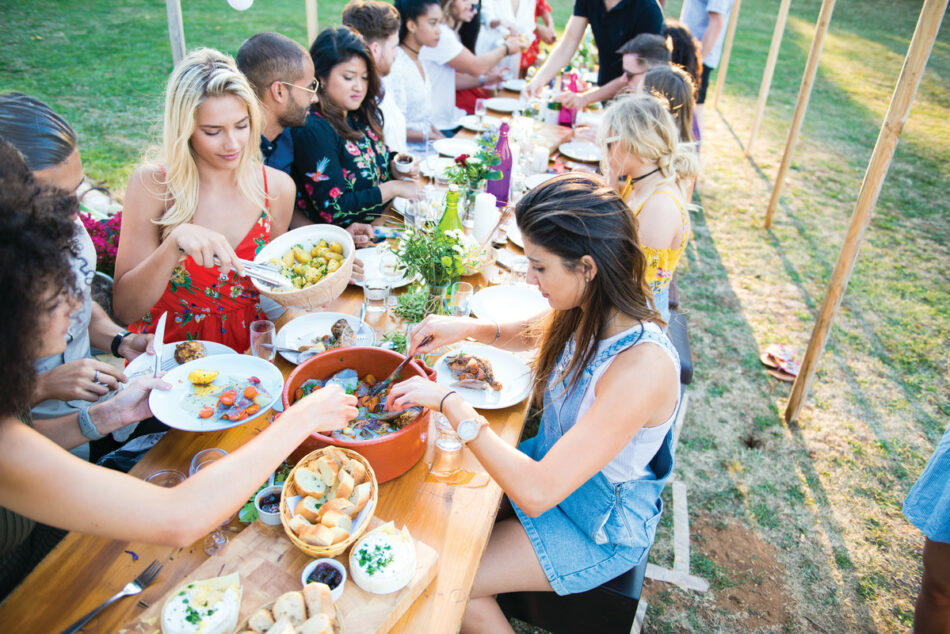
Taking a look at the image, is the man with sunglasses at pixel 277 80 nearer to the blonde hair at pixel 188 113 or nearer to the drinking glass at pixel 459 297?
the blonde hair at pixel 188 113

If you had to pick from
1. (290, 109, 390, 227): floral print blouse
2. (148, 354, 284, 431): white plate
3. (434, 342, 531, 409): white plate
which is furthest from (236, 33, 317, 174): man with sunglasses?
(434, 342, 531, 409): white plate

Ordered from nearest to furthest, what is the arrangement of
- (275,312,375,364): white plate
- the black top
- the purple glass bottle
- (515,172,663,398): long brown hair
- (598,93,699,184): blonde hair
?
(515,172,663,398): long brown hair → (275,312,375,364): white plate → (598,93,699,184): blonde hair → the purple glass bottle → the black top

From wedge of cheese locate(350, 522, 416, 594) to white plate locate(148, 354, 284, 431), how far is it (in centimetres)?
58

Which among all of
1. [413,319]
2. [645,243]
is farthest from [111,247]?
[645,243]

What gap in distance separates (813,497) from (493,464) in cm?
259

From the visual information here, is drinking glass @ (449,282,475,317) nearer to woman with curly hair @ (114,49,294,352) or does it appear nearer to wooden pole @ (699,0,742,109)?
woman with curly hair @ (114,49,294,352)

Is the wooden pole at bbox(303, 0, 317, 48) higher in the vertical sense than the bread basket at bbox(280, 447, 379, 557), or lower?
higher

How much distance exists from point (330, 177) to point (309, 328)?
1.33 m

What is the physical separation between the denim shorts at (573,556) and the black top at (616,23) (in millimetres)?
4554

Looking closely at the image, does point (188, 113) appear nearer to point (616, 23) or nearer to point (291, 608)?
point (291, 608)

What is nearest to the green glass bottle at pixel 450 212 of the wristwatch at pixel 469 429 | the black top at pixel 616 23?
the wristwatch at pixel 469 429

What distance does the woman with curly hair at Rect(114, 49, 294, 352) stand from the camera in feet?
7.21

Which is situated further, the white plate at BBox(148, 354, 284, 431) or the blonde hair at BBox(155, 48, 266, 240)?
the blonde hair at BBox(155, 48, 266, 240)

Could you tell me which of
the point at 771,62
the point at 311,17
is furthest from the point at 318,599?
the point at 771,62
